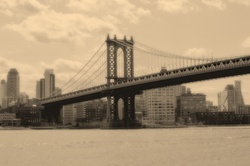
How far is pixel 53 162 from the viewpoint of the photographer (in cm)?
3625

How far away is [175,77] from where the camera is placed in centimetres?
9069

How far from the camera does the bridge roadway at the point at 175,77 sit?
80438 millimetres

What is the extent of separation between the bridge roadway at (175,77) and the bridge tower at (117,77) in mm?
1401

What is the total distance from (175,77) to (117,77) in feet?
65.4

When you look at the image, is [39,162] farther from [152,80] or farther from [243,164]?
[152,80]

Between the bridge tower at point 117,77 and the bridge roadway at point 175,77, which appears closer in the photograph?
the bridge roadway at point 175,77

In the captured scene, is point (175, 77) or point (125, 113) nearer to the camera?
point (175, 77)

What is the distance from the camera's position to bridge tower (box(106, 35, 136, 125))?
357ft

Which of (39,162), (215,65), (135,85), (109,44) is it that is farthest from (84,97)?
(39,162)

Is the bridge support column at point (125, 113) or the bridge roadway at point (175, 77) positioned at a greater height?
the bridge roadway at point (175, 77)

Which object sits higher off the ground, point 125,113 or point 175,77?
point 175,77

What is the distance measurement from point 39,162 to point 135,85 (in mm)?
65706

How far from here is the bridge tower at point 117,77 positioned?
109 metres

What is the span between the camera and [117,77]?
109 metres
